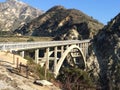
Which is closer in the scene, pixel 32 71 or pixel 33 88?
pixel 33 88

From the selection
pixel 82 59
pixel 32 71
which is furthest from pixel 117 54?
pixel 32 71

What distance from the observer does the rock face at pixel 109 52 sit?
136 metres

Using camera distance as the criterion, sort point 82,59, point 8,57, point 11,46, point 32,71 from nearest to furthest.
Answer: point 32,71 → point 8,57 → point 11,46 → point 82,59

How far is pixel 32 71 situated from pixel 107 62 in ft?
375

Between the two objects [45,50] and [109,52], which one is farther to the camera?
[109,52]

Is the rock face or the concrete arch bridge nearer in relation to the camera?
the concrete arch bridge

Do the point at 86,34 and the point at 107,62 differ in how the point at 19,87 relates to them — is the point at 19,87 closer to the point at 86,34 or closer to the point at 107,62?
the point at 107,62

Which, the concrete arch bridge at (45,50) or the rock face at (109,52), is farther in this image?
the rock face at (109,52)

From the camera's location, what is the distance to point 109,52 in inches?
6004

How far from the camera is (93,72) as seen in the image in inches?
5497

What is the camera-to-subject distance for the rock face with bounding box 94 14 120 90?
136m

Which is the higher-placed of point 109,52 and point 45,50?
point 45,50

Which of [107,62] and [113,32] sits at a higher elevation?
[113,32]

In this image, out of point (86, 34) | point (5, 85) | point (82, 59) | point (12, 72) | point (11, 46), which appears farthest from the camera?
point (86, 34)
